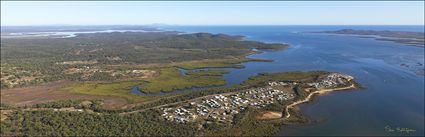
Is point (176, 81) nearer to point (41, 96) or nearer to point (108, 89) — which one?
point (108, 89)

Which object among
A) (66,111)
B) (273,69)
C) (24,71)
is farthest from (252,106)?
(24,71)

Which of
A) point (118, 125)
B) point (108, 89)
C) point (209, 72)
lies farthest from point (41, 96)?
point (209, 72)

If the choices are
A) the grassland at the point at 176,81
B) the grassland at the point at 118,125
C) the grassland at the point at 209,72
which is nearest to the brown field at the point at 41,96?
the grassland at the point at 118,125

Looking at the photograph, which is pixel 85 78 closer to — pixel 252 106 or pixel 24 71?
pixel 24 71

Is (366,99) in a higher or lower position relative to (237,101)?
lower

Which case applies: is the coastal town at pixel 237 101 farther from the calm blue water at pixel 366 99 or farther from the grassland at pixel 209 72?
the grassland at pixel 209 72

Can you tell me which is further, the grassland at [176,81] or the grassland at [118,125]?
the grassland at [176,81]
